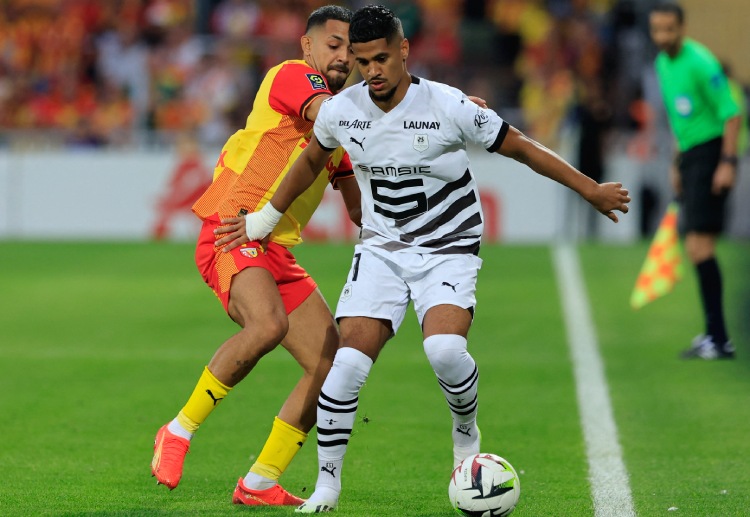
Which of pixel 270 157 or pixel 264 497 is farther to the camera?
pixel 270 157

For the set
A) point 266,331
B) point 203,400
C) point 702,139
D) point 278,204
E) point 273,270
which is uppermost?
point 702,139

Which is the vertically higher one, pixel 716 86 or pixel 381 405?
pixel 716 86

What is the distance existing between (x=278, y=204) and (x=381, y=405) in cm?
279

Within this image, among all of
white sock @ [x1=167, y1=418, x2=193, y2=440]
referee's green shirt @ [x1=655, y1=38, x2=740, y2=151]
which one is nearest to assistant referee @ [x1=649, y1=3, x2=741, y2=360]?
referee's green shirt @ [x1=655, y1=38, x2=740, y2=151]

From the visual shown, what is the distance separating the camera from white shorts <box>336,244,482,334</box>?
5.59 metres

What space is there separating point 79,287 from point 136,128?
650 centimetres

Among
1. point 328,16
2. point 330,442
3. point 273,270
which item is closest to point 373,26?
point 328,16

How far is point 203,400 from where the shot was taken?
19.0 ft

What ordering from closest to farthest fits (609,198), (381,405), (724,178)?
(609,198)
(381,405)
(724,178)

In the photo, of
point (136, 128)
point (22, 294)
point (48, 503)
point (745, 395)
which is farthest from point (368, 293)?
point (136, 128)

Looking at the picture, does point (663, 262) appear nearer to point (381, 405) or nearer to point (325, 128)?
point (381, 405)

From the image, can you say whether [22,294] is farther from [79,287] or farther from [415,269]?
[415,269]

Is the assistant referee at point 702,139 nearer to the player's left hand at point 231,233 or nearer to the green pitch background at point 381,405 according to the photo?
the green pitch background at point 381,405

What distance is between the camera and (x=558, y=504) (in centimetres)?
566
